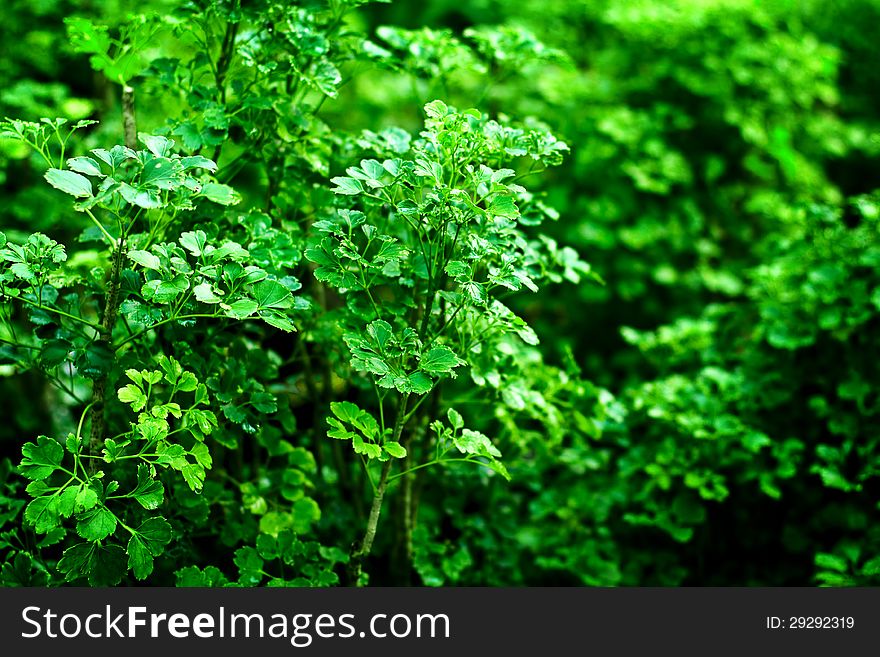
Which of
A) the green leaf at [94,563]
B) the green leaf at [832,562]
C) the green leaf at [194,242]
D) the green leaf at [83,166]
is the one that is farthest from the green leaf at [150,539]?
the green leaf at [832,562]

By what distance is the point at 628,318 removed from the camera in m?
3.18

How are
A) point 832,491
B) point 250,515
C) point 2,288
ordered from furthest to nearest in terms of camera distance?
point 832,491 → point 250,515 → point 2,288

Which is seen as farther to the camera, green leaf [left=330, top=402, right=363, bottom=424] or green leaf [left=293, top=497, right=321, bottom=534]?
green leaf [left=293, top=497, right=321, bottom=534]

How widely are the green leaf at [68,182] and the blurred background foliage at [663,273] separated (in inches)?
10.8

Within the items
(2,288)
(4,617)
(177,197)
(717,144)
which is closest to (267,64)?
(177,197)

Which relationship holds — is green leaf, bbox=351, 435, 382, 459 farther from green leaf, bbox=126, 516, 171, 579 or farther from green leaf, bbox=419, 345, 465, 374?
green leaf, bbox=126, 516, 171, 579

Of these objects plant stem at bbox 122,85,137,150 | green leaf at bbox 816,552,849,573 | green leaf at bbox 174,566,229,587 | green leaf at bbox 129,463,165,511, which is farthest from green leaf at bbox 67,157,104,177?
green leaf at bbox 816,552,849,573

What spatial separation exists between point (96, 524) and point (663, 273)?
2241 mm

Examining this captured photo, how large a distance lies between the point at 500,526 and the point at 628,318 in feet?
4.66

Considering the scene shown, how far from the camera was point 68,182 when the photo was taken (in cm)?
121

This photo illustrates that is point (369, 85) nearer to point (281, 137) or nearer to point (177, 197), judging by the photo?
point (281, 137)

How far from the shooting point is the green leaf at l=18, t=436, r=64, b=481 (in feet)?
4.21

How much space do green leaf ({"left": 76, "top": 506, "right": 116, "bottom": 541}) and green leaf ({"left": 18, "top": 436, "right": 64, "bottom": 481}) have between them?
9cm

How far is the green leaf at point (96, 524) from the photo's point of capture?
1.25 m
